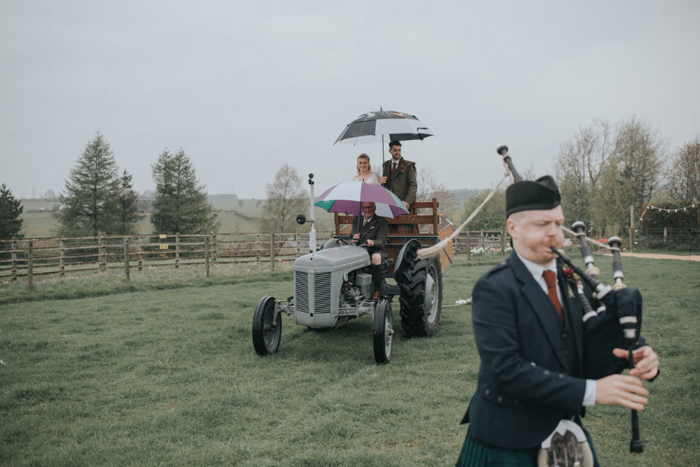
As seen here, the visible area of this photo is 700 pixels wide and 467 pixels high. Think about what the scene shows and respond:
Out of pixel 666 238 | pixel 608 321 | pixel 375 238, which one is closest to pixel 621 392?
pixel 608 321

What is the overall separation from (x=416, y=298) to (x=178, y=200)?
120 ft

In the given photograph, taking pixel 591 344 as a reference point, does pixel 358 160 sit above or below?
above

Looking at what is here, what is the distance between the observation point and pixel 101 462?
363 centimetres

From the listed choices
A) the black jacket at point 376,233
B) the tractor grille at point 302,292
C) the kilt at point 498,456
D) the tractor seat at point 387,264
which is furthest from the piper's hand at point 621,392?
the tractor seat at point 387,264

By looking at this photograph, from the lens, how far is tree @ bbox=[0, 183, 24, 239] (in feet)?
96.7

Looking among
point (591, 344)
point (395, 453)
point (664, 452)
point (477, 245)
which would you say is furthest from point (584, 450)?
point (477, 245)

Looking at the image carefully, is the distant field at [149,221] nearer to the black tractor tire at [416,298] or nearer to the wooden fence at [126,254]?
the wooden fence at [126,254]

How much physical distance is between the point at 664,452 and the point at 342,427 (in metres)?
2.39

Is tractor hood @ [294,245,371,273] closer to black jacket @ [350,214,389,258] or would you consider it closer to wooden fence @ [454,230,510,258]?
black jacket @ [350,214,389,258]

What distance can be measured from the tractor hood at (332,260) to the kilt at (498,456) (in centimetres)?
425

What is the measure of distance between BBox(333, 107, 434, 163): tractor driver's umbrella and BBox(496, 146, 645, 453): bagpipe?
210 inches

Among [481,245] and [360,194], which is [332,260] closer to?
[360,194]

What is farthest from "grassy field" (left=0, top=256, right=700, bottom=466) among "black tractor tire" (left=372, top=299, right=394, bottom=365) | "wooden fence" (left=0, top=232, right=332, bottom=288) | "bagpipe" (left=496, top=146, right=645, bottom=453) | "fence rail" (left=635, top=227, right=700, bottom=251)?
"fence rail" (left=635, top=227, right=700, bottom=251)

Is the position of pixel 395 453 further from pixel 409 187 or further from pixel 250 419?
pixel 409 187
